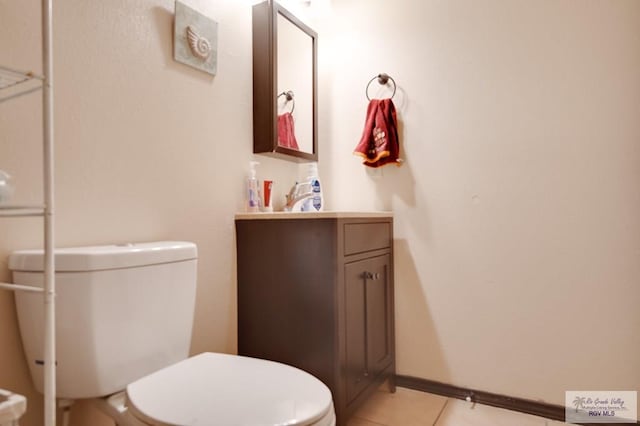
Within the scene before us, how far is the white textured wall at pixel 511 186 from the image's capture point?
1.36 metres

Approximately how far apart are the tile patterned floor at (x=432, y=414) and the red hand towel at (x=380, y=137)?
1016 mm

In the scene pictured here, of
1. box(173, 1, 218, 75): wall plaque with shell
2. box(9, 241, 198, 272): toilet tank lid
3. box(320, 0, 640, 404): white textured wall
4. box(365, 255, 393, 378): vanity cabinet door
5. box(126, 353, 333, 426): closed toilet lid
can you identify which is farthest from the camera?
box(365, 255, 393, 378): vanity cabinet door

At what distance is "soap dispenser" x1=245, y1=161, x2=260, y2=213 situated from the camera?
1518mm

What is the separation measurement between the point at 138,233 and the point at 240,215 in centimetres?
42

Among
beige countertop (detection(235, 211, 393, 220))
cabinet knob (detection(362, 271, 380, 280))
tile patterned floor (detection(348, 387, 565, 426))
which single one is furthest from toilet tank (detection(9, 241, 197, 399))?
tile patterned floor (detection(348, 387, 565, 426))

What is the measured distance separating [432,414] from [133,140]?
4.79 feet

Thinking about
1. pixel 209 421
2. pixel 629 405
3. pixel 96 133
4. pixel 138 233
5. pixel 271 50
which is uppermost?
pixel 271 50

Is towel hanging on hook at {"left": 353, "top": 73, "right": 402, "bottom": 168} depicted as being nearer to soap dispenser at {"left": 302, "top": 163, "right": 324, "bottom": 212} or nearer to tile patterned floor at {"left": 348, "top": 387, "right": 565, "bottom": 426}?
soap dispenser at {"left": 302, "top": 163, "right": 324, "bottom": 212}

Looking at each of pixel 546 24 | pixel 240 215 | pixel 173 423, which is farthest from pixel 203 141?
pixel 546 24

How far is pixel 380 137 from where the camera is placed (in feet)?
5.53

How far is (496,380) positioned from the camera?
1.54 m

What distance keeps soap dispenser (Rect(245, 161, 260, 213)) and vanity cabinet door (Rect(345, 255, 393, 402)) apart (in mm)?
457

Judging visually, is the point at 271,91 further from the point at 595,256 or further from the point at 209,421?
the point at 595,256
